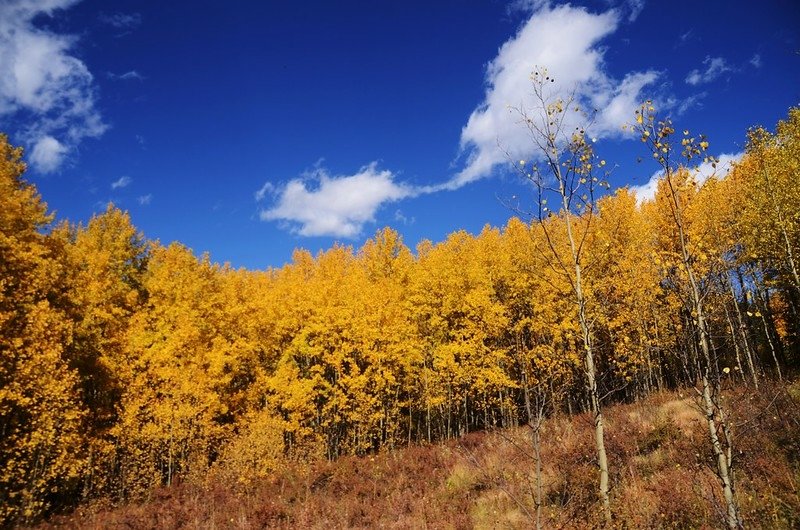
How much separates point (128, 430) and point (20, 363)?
767 cm

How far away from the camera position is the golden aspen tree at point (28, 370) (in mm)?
18594

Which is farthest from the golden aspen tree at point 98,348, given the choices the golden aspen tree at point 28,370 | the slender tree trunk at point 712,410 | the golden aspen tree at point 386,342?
the slender tree trunk at point 712,410

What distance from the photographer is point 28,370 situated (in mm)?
18656

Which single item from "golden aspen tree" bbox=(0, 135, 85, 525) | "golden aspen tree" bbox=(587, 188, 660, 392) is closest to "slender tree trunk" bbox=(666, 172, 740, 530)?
"golden aspen tree" bbox=(587, 188, 660, 392)

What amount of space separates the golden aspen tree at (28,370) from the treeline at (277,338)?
103 millimetres

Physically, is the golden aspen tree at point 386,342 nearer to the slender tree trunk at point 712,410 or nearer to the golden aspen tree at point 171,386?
the golden aspen tree at point 171,386

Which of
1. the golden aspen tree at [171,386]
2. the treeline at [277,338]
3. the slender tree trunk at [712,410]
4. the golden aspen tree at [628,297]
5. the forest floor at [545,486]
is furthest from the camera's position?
the golden aspen tree at [628,297]

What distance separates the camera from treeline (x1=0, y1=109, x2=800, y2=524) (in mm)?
20188

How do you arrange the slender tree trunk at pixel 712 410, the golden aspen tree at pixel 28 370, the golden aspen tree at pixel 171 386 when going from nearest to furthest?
the slender tree trunk at pixel 712 410
the golden aspen tree at pixel 28 370
the golden aspen tree at pixel 171 386

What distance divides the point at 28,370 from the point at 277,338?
1477 centimetres

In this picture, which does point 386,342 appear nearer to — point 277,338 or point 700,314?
point 277,338

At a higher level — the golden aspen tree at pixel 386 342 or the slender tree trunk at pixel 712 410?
the golden aspen tree at pixel 386 342

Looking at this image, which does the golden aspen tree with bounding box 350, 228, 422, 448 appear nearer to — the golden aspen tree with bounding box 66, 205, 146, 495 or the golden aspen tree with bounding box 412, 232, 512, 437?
the golden aspen tree with bounding box 412, 232, 512, 437

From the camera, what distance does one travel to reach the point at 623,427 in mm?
17500
